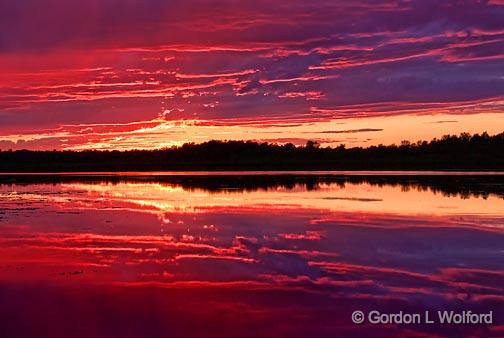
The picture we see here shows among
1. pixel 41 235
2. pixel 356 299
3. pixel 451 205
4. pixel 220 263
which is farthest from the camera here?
pixel 451 205

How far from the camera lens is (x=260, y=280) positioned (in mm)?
12055

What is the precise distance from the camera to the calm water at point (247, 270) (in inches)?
372

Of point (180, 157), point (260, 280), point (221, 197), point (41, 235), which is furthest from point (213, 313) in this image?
point (180, 157)

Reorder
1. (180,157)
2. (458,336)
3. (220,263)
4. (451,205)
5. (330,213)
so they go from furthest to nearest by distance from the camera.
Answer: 1. (180,157)
2. (451,205)
3. (330,213)
4. (220,263)
5. (458,336)

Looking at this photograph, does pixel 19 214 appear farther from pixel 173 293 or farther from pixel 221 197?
pixel 173 293

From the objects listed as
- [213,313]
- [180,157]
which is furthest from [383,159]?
[213,313]

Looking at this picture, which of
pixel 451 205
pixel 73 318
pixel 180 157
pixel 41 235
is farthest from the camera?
pixel 180 157

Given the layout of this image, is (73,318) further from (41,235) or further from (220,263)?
(41,235)

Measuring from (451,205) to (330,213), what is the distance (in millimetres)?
5189

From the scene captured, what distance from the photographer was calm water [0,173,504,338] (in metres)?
9.45

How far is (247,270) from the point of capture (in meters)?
13.0

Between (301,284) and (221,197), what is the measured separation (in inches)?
785

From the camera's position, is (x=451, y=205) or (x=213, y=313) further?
(x=451, y=205)

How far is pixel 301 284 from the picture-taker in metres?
11.7
